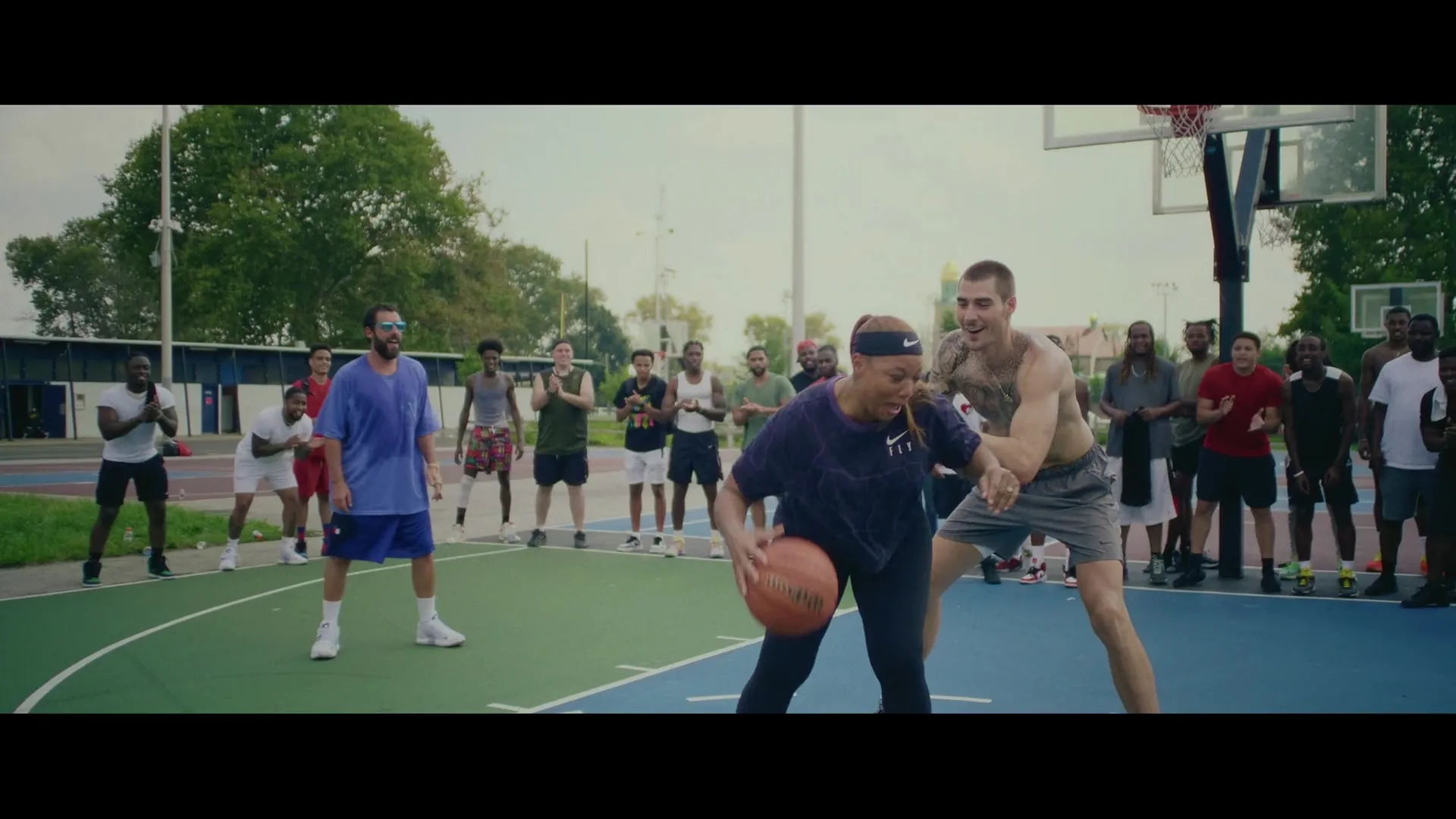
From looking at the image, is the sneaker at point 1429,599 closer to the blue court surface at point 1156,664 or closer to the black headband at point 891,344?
the blue court surface at point 1156,664

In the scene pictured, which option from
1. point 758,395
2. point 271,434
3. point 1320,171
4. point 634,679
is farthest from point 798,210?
point 634,679

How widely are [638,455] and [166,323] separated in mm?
22127

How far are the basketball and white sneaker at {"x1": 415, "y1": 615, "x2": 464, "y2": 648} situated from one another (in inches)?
145

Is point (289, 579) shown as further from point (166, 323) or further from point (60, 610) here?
point (166, 323)

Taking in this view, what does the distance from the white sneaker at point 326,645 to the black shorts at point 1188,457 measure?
6.97m

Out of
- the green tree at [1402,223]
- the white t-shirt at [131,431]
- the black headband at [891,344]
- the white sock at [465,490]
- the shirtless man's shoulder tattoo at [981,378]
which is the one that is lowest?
the white sock at [465,490]

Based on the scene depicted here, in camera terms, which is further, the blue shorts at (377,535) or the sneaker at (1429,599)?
the sneaker at (1429,599)

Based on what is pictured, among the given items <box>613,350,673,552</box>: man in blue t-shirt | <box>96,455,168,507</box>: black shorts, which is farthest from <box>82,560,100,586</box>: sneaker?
<box>613,350,673,552</box>: man in blue t-shirt

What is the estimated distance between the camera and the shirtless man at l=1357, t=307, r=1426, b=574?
9.05 m

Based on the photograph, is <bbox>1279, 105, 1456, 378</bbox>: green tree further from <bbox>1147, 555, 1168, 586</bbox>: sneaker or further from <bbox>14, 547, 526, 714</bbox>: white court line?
<bbox>14, 547, 526, 714</bbox>: white court line

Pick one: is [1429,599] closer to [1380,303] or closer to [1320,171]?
[1320,171]

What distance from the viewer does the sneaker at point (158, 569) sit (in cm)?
974

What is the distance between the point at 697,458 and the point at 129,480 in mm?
4986

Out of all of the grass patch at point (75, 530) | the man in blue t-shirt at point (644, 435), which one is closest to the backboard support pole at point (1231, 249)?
the man in blue t-shirt at point (644, 435)
